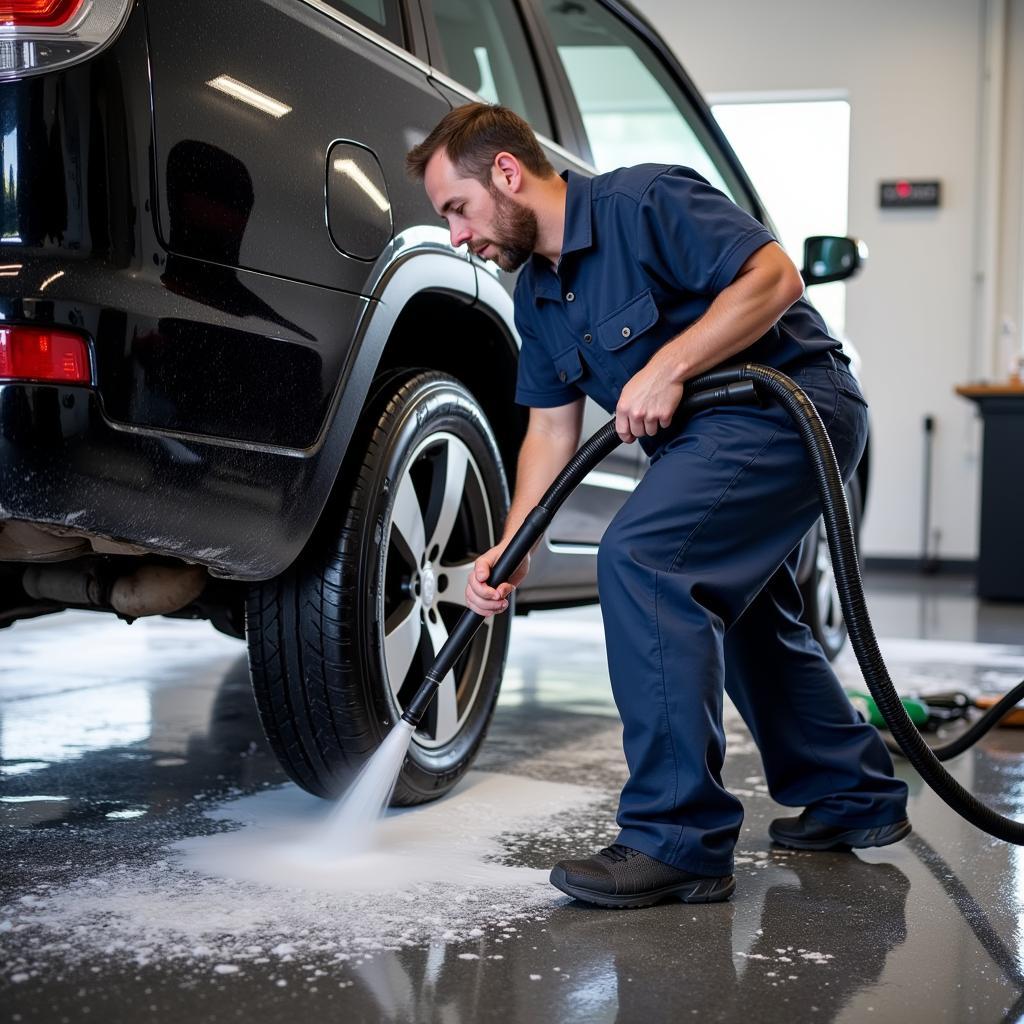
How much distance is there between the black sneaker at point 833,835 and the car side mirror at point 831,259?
1.89 metres

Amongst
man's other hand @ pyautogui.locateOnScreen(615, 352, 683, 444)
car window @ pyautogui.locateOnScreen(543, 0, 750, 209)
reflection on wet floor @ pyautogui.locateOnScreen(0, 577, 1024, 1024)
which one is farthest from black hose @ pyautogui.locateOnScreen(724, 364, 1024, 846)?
car window @ pyautogui.locateOnScreen(543, 0, 750, 209)

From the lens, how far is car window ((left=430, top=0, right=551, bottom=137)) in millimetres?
2768

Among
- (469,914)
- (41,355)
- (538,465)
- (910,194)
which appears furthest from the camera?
(910,194)

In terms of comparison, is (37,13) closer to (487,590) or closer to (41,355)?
(41,355)

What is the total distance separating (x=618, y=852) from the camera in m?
2.04

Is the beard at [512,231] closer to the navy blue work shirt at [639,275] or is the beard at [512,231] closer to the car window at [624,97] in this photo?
the navy blue work shirt at [639,275]

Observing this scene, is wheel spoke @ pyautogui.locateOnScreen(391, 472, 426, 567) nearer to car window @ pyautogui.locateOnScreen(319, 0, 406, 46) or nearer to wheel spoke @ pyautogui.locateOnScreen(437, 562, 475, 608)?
wheel spoke @ pyautogui.locateOnScreen(437, 562, 475, 608)

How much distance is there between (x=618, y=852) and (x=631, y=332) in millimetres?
811

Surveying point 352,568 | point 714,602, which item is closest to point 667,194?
point 714,602

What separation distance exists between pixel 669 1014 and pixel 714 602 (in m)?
0.70

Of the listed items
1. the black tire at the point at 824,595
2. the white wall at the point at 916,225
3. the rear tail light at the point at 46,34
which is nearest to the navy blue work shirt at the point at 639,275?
the rear tail light at the point at 46,34

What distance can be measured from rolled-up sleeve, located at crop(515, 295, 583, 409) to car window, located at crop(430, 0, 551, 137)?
647mm

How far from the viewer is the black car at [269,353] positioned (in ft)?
5.58

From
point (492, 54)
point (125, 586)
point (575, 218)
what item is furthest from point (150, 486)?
point (492, 54)
